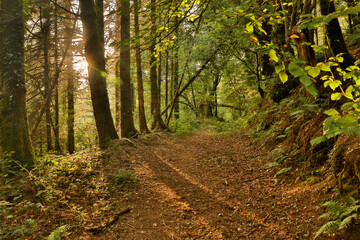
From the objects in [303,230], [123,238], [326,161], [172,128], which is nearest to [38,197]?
[123,238]

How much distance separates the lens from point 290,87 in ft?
27.9

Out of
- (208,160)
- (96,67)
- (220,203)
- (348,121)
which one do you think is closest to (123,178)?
(220,203)

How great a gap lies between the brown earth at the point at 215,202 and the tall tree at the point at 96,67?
1243 millimetres

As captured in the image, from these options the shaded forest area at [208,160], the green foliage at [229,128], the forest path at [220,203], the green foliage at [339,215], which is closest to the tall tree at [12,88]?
the shaded forest area at [208,160]

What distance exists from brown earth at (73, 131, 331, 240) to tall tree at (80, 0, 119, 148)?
1.24m

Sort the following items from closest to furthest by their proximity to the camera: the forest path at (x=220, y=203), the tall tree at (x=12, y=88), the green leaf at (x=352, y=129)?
the green leaf at (x=352, y=129) → the forest path at (x=220, y=203) → the tall tree at (x=12, y=88)

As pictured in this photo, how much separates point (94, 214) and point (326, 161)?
15.4ft

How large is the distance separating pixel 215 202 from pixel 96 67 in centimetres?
606

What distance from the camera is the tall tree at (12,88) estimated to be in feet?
16.9

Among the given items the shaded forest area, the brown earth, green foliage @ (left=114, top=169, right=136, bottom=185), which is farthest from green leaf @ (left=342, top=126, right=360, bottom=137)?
green foliage @ (left=114, top=169, right=136, bottom=185)

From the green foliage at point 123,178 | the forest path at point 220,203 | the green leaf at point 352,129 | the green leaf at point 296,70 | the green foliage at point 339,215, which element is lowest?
the forest path at point 220,203

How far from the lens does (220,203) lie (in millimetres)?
4605

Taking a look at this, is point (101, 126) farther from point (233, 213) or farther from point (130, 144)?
point (233, 213)

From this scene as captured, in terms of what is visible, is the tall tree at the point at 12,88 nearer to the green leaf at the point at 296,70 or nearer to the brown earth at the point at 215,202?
the brown earth at the point at 215,202
